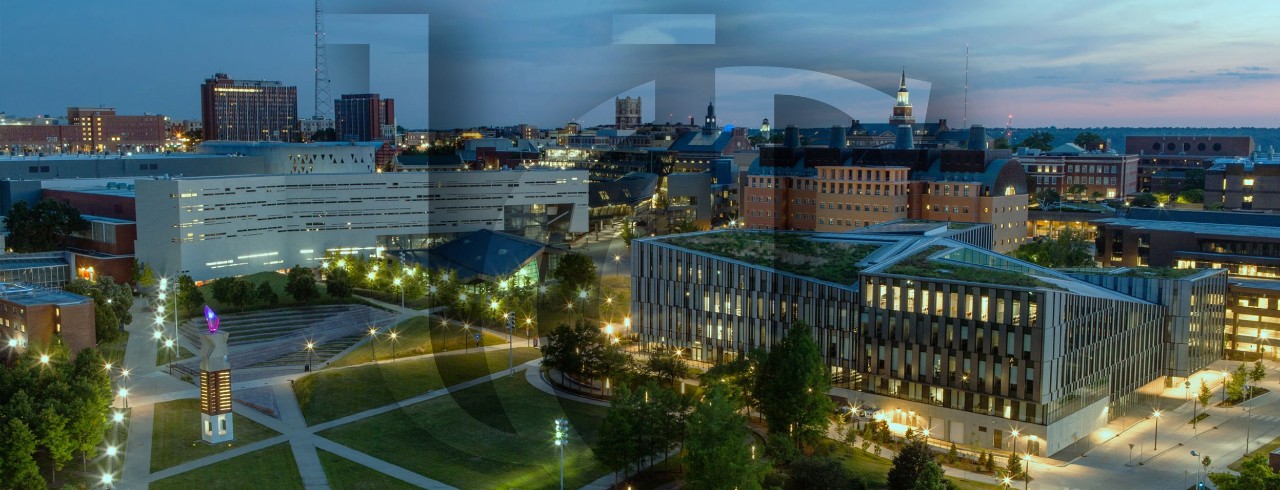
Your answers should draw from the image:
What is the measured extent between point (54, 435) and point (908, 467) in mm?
27760

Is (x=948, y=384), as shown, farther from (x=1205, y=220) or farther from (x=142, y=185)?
(x=142, y=185)

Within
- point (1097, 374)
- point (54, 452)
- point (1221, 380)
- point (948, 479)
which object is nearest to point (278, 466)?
point (54, 452)

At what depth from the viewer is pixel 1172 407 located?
45094mm

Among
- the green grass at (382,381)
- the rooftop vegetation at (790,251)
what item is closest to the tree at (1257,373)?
the rooftop vegetation at (790,251)

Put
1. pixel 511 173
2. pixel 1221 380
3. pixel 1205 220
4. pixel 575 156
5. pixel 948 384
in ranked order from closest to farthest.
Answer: pixel 948 384 < pixel 1221 380 < pixel 1205 220 < pixel 511 173 < pixel 575 156

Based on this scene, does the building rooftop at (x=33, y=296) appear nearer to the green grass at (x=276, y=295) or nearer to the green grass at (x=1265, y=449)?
the green grass at (x=276, y=295)

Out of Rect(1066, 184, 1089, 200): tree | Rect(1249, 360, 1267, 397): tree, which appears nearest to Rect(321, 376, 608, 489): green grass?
Rect(1249, 360, 1267, 397): tree

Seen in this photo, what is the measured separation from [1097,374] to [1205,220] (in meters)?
32.6

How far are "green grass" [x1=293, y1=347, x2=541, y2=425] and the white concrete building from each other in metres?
27.9

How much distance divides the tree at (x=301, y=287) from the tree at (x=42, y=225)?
1777cm

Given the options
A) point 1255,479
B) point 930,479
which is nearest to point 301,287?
point 930,479

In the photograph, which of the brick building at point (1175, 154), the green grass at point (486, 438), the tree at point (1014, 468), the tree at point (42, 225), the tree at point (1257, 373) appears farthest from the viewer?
the brick building at point (1175, 154)

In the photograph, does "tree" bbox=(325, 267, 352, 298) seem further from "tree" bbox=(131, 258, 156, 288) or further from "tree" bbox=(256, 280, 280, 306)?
"tree" bbox=(131, 258, 156, 288)

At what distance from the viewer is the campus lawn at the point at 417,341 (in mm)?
51531
